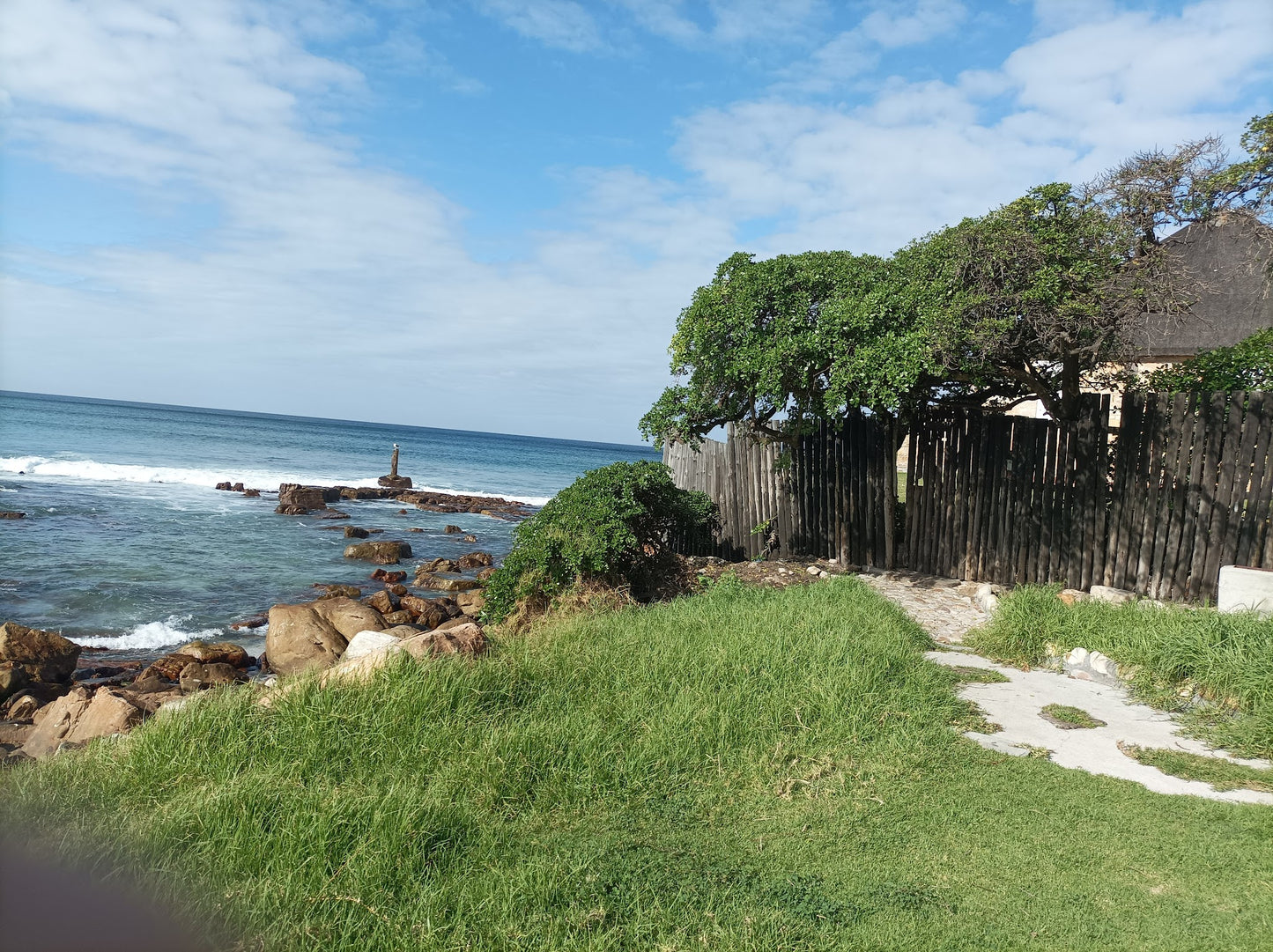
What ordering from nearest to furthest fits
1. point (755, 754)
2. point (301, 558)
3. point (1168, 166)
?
point (755, 754)
point (1168, 166)
point (301, 558)

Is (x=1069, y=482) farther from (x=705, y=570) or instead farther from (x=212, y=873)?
(x=212, y=873)

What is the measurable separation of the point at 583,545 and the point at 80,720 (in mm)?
4957

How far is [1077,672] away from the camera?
279 inches

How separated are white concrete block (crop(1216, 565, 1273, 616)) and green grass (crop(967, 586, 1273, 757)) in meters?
0.56

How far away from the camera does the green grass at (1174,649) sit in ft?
19.2

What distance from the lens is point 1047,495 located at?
9.83 meters

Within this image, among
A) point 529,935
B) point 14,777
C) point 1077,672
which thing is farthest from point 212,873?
point 1077,672

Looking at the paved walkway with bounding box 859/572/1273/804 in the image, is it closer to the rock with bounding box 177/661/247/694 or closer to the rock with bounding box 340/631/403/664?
the rock with bounding box 340/631/403/664

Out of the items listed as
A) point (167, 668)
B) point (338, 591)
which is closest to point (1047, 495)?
point (167, 668)

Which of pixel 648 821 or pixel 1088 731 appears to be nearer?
pixel 648 821

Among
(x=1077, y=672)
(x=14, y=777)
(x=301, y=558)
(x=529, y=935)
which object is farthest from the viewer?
(x=301, y=558)

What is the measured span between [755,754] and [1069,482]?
6562 millimetres

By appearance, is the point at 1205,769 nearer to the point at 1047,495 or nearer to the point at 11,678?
the point at 1047,495

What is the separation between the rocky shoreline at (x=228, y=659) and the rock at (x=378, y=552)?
1290 millimetres
